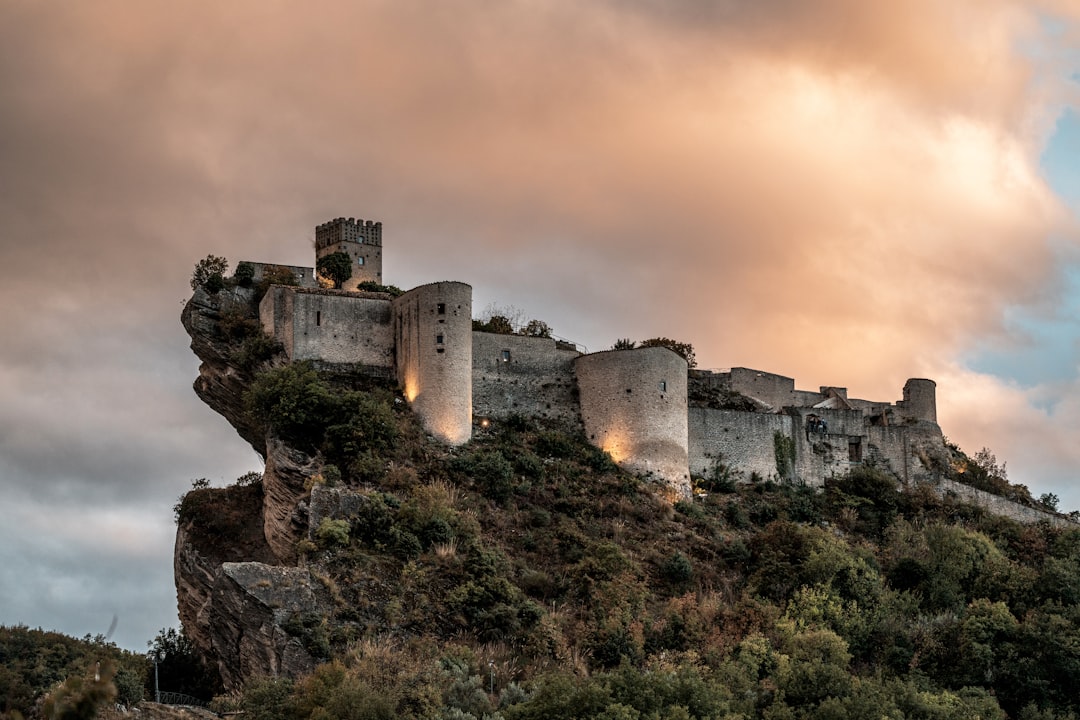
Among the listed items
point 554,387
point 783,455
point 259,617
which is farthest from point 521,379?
point 259,617

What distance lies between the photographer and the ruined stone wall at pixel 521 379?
6056 cm

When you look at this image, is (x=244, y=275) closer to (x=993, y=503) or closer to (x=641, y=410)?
(x=641, y=410)

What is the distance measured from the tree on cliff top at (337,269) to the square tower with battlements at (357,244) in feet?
4.08

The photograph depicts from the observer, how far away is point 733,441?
64.8 m

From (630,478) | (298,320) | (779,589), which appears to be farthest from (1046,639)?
(298,320)

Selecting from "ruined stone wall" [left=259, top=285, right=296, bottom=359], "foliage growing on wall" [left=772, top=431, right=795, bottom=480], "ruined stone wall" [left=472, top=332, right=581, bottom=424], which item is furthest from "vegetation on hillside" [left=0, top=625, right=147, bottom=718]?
"foliage growing on wall" [left=772, top=431, right=795, bottom=480]

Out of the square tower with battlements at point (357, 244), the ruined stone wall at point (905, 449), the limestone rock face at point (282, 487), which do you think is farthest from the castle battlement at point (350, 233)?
the ruined stone wall at point (905, 449)

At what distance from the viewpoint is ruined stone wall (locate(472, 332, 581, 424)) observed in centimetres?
6056

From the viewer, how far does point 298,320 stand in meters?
57.8

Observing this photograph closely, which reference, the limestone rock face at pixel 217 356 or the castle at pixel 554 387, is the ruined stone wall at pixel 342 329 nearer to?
the castle at pixel 554 387

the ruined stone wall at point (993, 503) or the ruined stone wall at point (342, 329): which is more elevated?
the ruined stone wall at point (342, 329)

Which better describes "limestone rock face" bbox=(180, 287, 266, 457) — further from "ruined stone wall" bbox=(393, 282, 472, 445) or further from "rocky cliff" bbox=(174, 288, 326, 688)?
"ruined stone wall" bbox=(393, 282, 472, 445)

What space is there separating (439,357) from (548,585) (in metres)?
12.1

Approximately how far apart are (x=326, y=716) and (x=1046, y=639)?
84.8 ft
